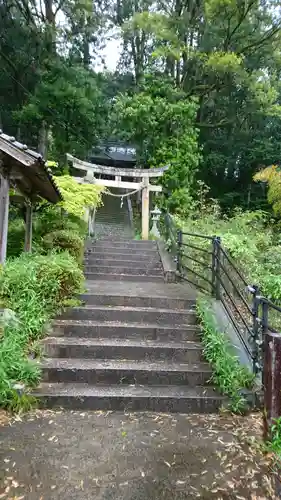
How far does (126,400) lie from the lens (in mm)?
3416

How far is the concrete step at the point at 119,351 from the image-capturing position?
159 inches

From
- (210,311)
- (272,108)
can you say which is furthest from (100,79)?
(210,311)

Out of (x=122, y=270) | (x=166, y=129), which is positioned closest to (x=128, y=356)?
(x=122, y=270)

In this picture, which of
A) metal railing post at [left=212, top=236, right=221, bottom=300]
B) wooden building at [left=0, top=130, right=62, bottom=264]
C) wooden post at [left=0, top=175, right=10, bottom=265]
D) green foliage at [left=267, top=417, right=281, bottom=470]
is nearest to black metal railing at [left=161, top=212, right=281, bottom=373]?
metal railing post at [left=212, top=236, right=221, bottom=300]

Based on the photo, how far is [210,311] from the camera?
472cm

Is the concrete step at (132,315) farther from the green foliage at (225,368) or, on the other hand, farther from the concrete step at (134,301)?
the green foliage at (225,368)

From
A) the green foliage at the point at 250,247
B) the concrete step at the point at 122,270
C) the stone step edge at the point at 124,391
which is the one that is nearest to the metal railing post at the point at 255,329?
the stone step edge at the point at 124,391

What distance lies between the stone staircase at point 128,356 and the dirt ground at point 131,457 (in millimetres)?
155

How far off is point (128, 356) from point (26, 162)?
274cm

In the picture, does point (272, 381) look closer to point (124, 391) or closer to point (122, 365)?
point (124, 391)

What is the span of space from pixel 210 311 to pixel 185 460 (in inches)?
90.8

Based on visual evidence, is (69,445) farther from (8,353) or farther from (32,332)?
(32,332)

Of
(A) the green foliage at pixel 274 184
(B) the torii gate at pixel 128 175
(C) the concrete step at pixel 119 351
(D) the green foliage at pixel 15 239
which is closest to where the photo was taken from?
(C) the concrete step at pixel 119 351

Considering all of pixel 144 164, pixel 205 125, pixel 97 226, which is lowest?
pixel 97 226
